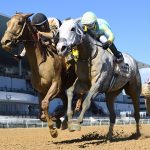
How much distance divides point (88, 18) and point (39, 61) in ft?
4.71

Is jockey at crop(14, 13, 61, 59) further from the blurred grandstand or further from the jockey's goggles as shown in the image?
the blurred grandstand

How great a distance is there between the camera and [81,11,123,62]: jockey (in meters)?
9.17

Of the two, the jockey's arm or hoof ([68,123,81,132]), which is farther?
the jockey's arm

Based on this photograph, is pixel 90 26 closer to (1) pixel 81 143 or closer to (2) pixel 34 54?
(2) pixel 34 54

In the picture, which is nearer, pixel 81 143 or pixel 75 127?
pixel 75 127

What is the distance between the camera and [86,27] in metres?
9.17

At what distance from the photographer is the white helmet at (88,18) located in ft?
30.0

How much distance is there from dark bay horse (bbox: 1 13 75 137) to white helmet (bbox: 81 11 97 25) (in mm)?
1114

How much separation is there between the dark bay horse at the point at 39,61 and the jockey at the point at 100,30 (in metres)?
1.04

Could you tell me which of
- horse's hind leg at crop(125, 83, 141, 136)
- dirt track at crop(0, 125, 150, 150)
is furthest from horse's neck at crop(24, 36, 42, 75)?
horse's hind leg at crop(125, 83, 141, 136)

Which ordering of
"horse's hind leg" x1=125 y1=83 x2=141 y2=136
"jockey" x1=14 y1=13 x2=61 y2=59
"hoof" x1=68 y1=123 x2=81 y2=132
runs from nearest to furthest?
"hoof" x1=68 y1=123 x2=81 y2=132
"jockey" x1=14 y1=13 x2=61 y2=59
"horse's hind leg" x1=125 y1=83 x2=141 y2=136

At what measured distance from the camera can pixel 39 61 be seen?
9430mm

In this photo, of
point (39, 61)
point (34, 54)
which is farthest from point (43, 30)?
point (39, 61)

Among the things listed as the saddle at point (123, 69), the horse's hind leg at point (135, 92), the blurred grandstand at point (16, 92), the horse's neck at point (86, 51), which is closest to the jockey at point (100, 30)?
the saddle at point (123, 69)
